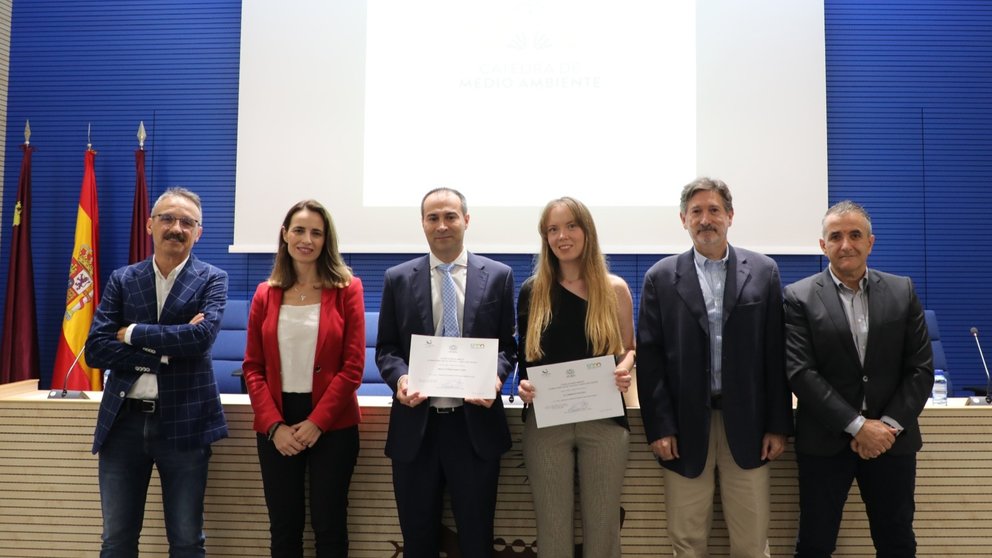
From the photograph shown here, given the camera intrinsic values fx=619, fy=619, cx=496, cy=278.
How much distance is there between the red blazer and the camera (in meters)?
2.24

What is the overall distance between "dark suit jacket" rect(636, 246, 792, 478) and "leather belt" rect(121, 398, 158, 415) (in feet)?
5.91

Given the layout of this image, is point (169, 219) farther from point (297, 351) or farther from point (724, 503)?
point (724, 503)

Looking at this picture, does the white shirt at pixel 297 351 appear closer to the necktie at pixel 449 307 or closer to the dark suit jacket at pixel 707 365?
the necktie at pixel 449 307

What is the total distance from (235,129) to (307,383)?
142 inches

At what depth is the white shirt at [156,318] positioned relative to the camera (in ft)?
7.57

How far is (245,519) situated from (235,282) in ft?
9.45

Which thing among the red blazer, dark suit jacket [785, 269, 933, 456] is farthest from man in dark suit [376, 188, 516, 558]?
dark suit jacket [785, 269, 933, 456]

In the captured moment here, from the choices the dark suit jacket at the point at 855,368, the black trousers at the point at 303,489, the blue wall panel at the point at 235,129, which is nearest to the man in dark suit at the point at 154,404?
the black trousers at the point at 303,489

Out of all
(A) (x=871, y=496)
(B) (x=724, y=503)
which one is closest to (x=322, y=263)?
(B) (x=724, y=503)

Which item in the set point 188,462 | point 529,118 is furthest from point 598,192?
point 188,462

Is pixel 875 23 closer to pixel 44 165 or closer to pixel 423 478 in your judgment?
pixel 423 478

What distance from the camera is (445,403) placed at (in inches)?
87.4

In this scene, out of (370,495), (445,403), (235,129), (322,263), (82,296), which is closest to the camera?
(445,403)

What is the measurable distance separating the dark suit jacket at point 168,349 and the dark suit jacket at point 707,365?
163cm
